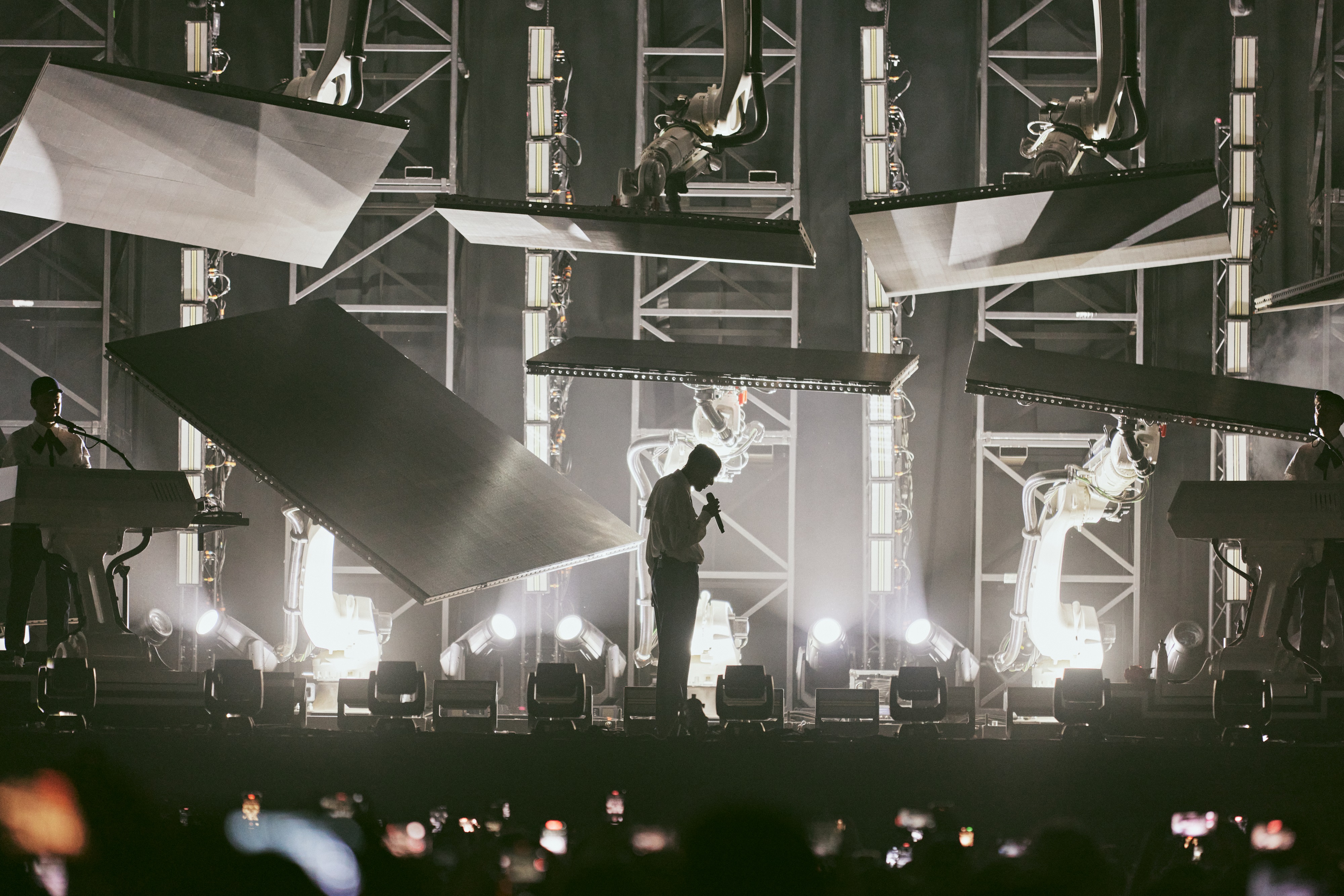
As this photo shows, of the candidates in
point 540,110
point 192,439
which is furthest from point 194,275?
point 540,110

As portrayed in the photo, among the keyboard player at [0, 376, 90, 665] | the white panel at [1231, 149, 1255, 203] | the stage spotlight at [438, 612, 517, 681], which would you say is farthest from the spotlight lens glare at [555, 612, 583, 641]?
the white panel at [1231, 149, 1255, 203]

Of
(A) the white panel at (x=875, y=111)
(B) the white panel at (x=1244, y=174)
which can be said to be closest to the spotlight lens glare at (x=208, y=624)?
(A) the white panel at (x=875, y=111)

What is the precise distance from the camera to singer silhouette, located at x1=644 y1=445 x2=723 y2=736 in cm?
598

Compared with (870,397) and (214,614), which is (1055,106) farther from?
(214,614)

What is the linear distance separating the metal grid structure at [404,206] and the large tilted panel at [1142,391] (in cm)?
465

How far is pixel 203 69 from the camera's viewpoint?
9.14 metres

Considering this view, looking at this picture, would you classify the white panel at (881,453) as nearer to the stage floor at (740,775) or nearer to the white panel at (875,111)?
the white panel at (875,111)

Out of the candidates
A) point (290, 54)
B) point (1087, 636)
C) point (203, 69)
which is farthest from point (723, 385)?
point (290, 54)

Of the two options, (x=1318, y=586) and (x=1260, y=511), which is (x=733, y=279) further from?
(x=1318, y=586)

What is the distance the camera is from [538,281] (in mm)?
9078

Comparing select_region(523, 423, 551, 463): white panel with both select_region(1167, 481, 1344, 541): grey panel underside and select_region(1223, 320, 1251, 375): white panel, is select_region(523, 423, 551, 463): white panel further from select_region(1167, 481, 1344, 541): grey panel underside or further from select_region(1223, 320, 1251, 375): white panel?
select_region(1223, 320, 1251, 375): white panel

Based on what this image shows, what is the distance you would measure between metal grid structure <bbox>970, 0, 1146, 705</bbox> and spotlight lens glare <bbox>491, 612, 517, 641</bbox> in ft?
11.2

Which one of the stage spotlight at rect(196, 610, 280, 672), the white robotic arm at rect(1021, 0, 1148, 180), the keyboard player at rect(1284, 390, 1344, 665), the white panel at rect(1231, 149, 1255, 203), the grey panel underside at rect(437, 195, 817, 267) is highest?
the white panel at rect(1231, 149, 1255, 203)

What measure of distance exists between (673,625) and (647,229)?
73.7 inches
